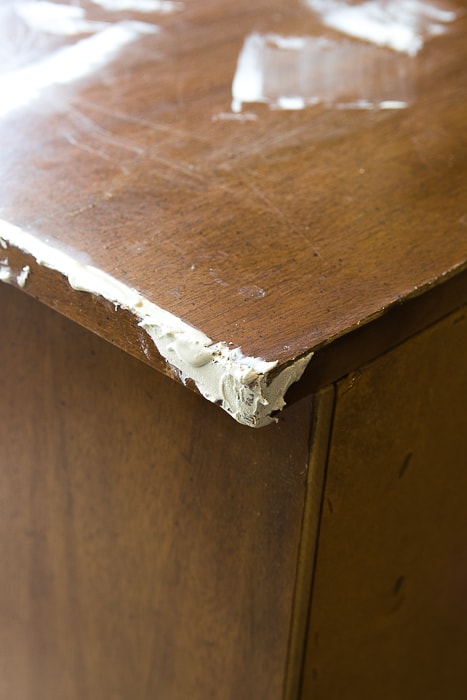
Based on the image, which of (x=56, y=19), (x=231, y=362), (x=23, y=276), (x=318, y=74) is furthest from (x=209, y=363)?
(x=56, y=19)

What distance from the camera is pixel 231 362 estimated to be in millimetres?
341

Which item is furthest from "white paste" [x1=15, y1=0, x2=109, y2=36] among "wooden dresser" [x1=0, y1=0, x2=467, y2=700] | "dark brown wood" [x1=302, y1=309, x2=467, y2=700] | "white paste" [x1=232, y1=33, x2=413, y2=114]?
"dark brown wood" [x1=302, y1=309, x2=467, y2=700]

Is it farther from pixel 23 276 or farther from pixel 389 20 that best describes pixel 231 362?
pixel 389 20

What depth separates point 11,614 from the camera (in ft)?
2.18

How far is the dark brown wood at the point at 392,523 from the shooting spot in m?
0.44

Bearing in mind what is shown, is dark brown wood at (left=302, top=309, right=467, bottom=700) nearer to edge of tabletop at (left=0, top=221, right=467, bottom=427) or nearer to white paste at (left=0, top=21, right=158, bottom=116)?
edge of tabletop at (left=0, top=221, right=467, bottom=427)

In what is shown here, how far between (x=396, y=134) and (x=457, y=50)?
0.60 ft

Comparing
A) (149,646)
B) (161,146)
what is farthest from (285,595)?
(161,146)

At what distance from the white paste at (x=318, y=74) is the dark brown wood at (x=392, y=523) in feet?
0.67

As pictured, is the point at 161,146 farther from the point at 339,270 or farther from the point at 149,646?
the point at 149,646

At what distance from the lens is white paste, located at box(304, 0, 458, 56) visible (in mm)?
689

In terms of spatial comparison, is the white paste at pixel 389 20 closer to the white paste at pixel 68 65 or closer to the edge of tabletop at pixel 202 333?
the white paste at pixel 68 65

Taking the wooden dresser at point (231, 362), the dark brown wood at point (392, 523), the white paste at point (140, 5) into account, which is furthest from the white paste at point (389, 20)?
the dark brown wood at point (392, 523)

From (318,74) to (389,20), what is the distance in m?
0.15
